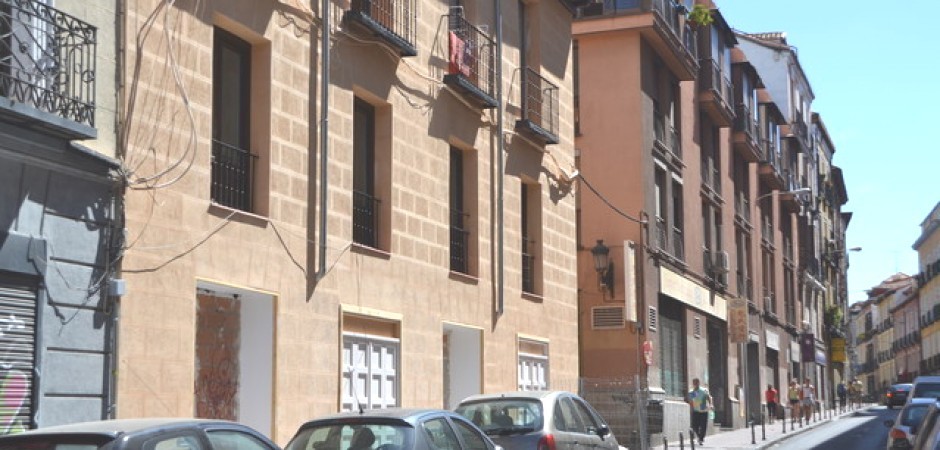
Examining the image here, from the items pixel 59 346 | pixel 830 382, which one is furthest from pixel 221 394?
pixel 830 382

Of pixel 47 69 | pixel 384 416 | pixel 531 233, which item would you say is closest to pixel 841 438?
pixel 531 233

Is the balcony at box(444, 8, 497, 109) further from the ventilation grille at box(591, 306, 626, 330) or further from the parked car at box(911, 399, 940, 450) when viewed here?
the ventilation grille at box(591, 306, 626, 330)

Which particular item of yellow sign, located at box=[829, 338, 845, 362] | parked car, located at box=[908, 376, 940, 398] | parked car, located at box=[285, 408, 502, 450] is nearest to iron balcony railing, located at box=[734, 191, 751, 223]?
parked car, located at box=[908, 376, 940, 398]

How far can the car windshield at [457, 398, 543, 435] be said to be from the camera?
14.7 meters

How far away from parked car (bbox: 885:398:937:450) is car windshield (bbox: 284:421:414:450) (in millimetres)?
9503

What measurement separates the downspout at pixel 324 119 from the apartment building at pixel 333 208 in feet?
0.09

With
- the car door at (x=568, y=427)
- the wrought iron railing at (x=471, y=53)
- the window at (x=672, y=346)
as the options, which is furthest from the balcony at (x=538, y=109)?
the window at (x=672, y=346)

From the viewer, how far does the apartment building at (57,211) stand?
35.1ft

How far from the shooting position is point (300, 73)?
15750mm

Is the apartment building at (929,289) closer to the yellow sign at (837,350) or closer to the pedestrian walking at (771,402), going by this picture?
the yellow sign at (837,350)

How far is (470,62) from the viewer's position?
2061 cm

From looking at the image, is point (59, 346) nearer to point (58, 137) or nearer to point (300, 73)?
point (58, 137)

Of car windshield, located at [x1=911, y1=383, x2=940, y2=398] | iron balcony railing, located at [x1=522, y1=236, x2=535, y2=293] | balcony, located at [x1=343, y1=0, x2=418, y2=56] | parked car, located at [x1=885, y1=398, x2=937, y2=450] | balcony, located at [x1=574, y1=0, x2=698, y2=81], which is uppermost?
balcony, located at [x1=574, y1=0, x2=698, y2=81]

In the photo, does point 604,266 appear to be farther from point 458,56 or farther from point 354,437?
point 354,437
